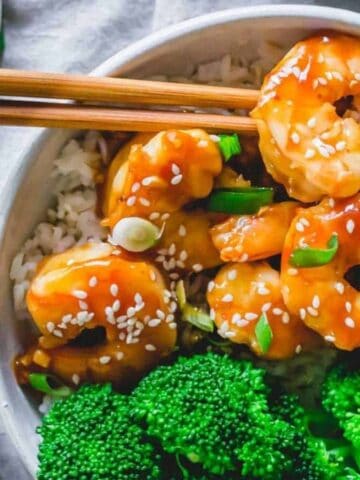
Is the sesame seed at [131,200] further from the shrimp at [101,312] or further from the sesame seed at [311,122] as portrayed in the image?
the sesame seed at [311,122]

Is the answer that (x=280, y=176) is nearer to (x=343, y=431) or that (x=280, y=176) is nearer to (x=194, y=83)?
(x=194, y=83)

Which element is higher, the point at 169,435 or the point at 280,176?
the point at 280,176

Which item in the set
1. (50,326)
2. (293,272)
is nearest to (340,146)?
(293,272)

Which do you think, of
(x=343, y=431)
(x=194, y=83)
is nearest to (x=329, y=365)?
(x=343, y=431)

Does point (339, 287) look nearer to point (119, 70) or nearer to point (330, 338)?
point (330, 338)

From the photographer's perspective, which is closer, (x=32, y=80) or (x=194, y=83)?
(x=32, y=80)

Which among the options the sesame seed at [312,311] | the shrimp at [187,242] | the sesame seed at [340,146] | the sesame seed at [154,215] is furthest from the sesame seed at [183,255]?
the sesame seed at [340,146]

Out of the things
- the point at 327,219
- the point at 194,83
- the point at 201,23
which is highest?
the point at 201,23
